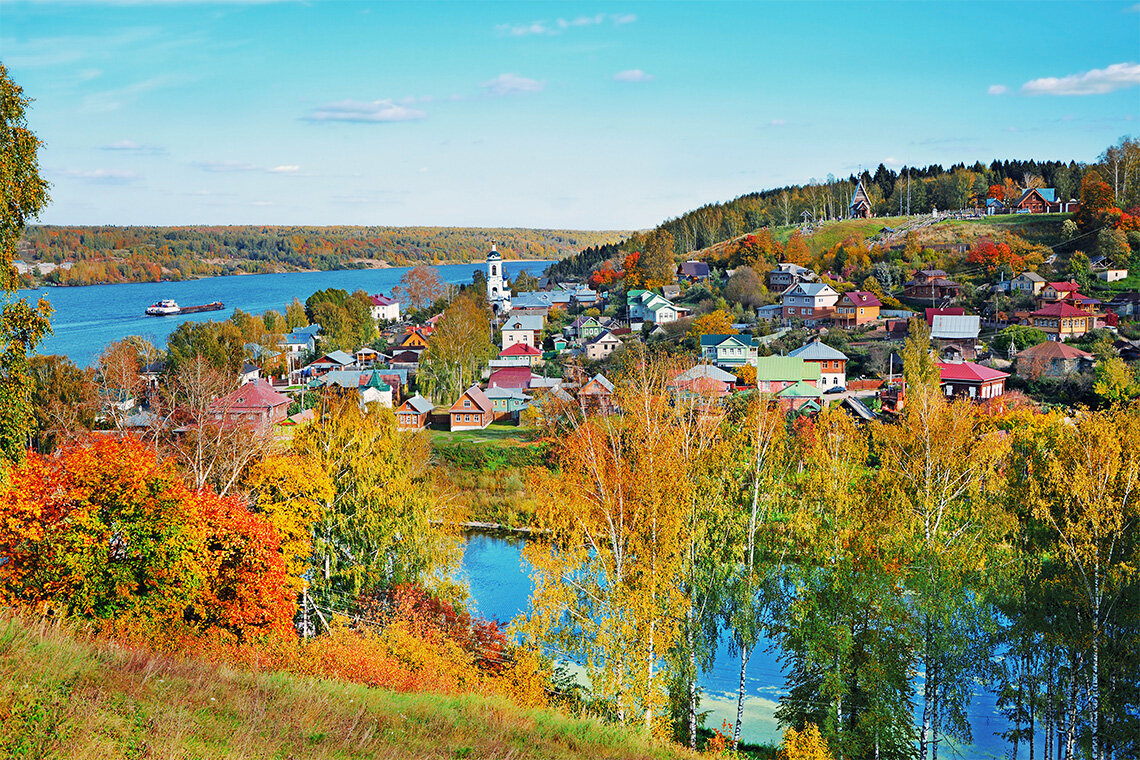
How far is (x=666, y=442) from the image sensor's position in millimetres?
13406

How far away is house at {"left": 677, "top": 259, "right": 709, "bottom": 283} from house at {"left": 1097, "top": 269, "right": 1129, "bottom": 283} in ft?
84.9

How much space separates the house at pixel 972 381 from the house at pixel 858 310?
13.0 meters

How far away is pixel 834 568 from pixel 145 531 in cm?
943

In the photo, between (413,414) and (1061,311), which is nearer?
(413,414)

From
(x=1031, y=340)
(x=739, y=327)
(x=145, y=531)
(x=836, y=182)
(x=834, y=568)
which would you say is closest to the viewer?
(x=145, y=531)

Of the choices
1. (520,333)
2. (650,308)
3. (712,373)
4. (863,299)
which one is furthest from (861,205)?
(712,373)

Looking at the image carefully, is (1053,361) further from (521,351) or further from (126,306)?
(126,306)

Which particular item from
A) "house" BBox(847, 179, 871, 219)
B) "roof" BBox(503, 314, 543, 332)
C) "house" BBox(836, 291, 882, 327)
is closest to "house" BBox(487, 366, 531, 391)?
"roof" BBox(503, 314, 543, 332)

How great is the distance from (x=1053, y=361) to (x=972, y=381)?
481 centimetres

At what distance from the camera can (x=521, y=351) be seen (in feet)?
159

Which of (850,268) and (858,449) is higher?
(850,268)

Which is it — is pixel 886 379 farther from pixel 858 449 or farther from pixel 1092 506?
pixel 1092 506

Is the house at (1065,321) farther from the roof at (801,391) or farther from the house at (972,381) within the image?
the roof at (801,391)

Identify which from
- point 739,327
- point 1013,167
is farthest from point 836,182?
point 739,327
